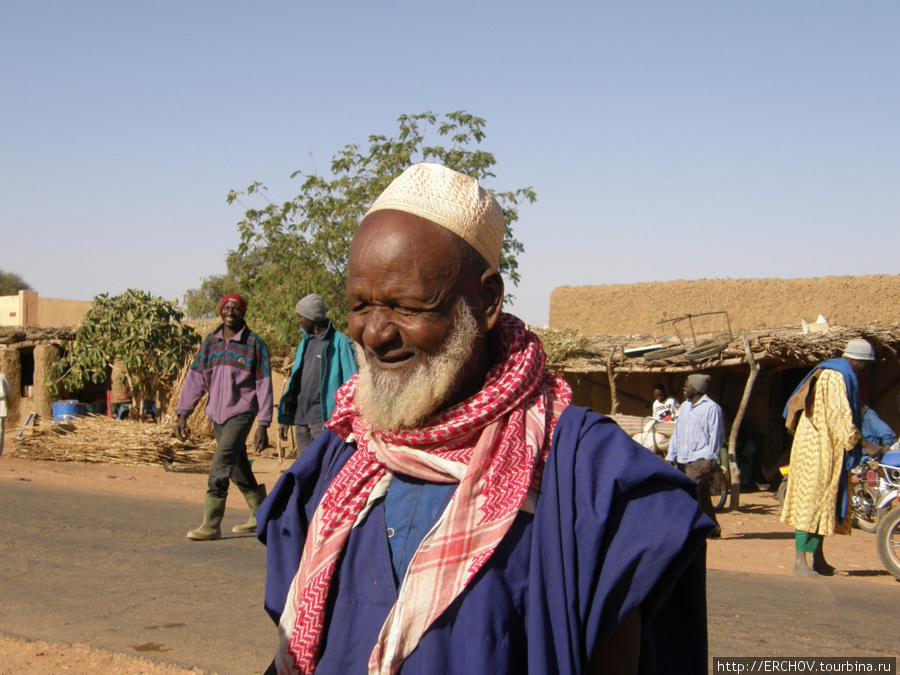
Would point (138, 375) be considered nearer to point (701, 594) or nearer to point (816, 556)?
point (816, 556)

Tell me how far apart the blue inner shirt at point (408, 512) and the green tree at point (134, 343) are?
1452 centimetres

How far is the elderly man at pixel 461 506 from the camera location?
4.88 ft

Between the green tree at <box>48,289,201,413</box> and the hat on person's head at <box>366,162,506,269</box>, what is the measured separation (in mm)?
14464

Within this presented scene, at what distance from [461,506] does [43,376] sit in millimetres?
17153

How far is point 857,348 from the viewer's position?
6949 millimetres

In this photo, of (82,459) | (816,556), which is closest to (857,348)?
(816,556)

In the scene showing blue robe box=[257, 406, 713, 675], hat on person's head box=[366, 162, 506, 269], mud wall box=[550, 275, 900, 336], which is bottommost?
blue robe box=[257, 406, 713, 675]

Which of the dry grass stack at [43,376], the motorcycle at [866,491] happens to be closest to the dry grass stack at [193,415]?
the dry grass stack at [43,376]

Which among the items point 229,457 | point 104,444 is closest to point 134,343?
point 104,444

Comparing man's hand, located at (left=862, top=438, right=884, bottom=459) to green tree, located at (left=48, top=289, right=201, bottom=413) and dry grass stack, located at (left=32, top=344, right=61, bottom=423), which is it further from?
dry grass stack, located at (left=32, top=344, right=61, bottom=423)

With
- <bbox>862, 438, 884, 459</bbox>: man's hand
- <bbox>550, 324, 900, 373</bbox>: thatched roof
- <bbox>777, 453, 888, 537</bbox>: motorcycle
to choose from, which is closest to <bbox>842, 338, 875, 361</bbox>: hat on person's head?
<bbox>862, 438, 884, 459</bbox>: man's hand

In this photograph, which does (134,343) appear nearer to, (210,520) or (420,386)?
(210,520)

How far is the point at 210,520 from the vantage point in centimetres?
684

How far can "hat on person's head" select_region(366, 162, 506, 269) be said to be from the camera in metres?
1.75
